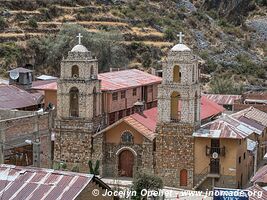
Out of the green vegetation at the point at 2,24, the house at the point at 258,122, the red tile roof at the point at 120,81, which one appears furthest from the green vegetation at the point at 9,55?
the house at the point at 258,122

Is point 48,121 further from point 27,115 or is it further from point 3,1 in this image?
point 3,1

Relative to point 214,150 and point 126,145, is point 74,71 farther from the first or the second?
point 214,150

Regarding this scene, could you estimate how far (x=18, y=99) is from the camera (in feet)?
140

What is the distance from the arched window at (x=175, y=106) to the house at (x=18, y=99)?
10.9 metres

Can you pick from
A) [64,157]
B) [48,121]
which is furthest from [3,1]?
[48,121]

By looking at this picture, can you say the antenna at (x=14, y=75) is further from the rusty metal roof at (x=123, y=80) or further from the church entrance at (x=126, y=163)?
the church entrance at (x=126, y=163)

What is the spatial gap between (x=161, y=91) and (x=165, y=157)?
12.1 ft

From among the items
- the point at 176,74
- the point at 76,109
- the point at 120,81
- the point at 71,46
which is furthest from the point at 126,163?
the point at 71,46

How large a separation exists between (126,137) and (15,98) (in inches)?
383

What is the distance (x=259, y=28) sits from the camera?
95812 millimetres

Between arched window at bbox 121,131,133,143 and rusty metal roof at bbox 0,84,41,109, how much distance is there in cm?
821

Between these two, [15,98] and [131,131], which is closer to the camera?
[131,131]

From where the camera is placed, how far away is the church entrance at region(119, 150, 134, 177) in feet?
121

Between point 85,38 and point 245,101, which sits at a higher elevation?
point 85,38
